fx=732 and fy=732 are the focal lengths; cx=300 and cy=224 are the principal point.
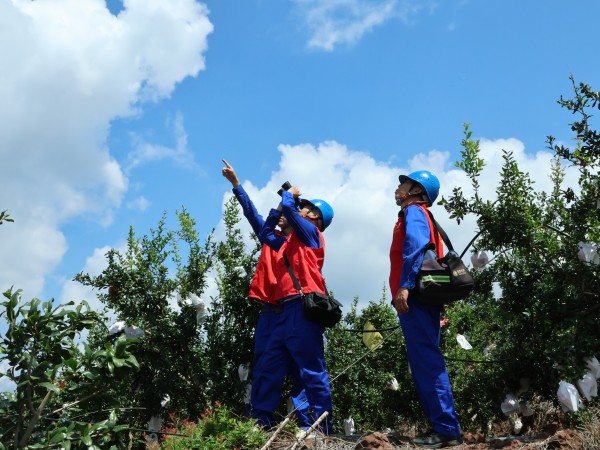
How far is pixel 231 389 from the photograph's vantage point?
21.6 feet

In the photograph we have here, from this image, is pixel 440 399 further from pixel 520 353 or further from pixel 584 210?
pixel 584 210

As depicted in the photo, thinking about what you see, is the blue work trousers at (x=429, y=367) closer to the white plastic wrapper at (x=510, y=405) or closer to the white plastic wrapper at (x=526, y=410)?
the white plastic wrapper at (x=510, y=405)

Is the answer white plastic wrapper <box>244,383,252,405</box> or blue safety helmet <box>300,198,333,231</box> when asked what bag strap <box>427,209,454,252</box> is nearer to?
blue safety helmet <box>300,198,333,231</box>

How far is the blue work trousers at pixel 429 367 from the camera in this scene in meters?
4.66

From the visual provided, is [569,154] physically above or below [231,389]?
above

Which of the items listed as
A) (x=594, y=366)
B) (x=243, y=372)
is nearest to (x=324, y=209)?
(x=243, y=372)

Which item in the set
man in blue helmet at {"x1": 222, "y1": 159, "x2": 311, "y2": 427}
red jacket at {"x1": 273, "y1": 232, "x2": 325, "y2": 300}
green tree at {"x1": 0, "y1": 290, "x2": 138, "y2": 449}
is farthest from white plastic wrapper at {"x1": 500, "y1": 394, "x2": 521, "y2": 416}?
green tree at {"x1": 0, "y1": 290, "x2": 138, "y2": 449}

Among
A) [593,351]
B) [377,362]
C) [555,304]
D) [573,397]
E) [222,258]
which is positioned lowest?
[573,397]

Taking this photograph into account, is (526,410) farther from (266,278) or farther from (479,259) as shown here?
(266,278)

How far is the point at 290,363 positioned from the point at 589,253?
2.33 meters

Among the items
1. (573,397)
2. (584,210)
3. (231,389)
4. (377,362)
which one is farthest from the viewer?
(377,362)

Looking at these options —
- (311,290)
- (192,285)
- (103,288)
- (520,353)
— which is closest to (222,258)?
(192,285)

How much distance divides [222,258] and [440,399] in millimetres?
2861

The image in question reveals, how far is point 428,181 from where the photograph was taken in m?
5.32
